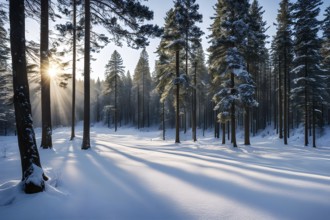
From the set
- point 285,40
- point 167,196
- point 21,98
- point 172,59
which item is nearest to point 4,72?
point 172,59

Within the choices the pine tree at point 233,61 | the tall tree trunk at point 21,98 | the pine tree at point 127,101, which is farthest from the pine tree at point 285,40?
the pine tree at point 127,101

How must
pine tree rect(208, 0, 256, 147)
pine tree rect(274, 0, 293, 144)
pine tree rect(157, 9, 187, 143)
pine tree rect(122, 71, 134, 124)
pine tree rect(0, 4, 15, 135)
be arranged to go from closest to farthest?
pine tree rect(0, 4, 15, 135)
pine tree rect(208, 0, 256, 147)
pine tree rect(157, 9, 187, 143)
pine tree rect(274, 0, 293, 144)
pine tree rect(122, 71, 134, 124)

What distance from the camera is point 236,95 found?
16906 millimetres

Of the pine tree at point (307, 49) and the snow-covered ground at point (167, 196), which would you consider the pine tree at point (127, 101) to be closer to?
the pine tree at point (307, 49)

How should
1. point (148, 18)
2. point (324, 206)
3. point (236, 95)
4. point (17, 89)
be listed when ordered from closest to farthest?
point (324, 206) → point (17, 89) → point (148, 18) → point (236, 95)

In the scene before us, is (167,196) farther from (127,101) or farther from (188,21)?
(127,101)

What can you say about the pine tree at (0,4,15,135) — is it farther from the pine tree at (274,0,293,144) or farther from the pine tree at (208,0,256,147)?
the pine tree at (274,0,293,144)

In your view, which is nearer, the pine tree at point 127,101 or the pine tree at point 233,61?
the pine tree at point 233,61

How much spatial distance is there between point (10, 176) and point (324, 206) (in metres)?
8.23

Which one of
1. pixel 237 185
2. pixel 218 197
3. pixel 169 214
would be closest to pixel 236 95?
pixel 237 185

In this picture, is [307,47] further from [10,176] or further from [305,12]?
[10,176]

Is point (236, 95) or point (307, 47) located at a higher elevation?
point (307, 47)

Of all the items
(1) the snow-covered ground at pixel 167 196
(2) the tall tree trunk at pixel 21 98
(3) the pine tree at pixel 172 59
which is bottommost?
(1) the snow-covered ground at pixel 167 196

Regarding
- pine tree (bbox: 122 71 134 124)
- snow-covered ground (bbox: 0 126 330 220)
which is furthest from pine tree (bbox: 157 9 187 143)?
pine tree (bbox: 122 71 134 124)
